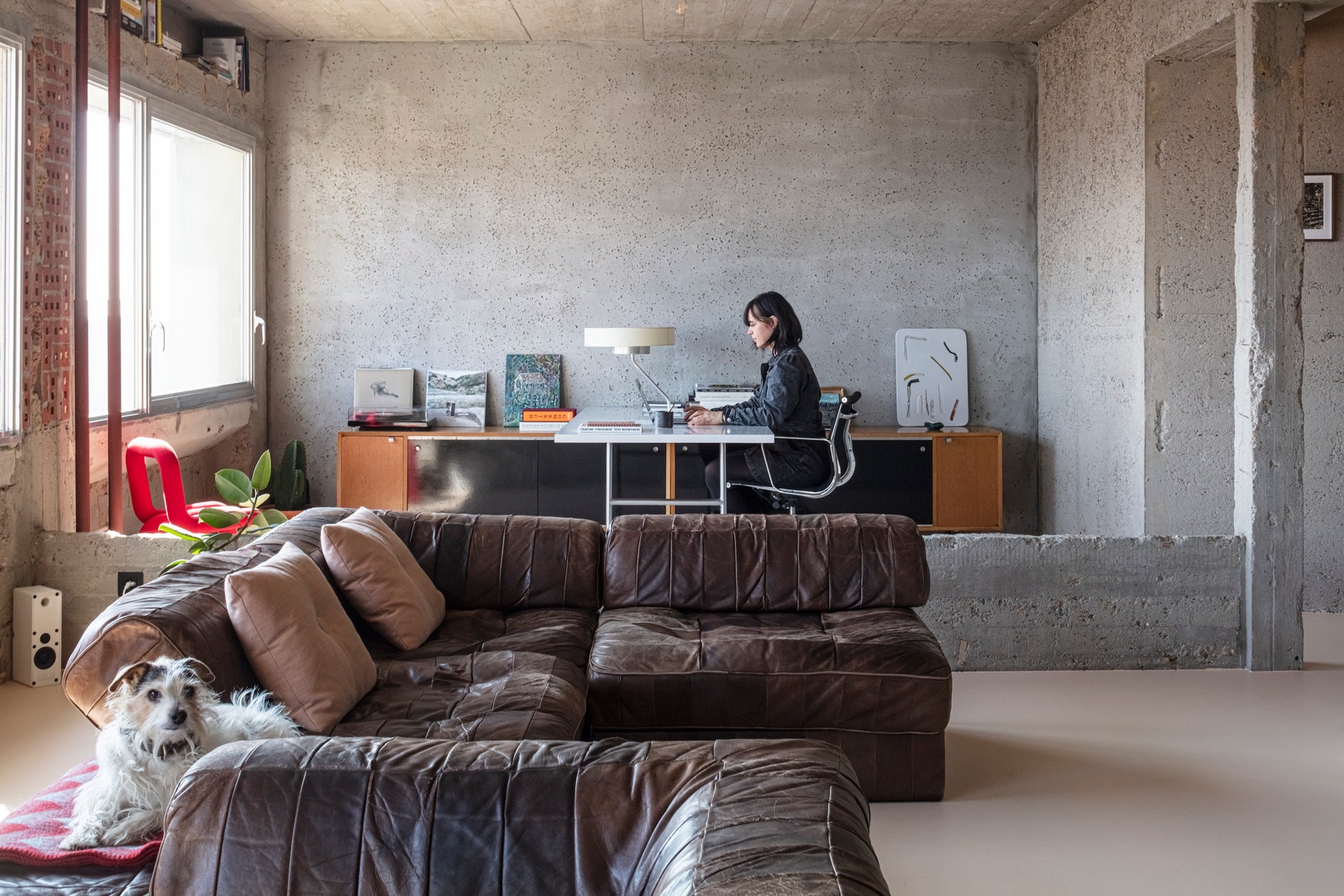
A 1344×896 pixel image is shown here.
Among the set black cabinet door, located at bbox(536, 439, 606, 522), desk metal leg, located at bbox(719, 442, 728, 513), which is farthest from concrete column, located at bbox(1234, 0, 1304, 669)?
black cabinet door, located at bbox(536, 439, 606, 522)

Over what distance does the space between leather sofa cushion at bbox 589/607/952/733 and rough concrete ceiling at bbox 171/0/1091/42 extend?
4.26 m

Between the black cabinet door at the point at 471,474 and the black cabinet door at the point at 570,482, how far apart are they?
2.1 inches

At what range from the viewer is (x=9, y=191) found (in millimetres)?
4855

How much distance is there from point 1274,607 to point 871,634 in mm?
2278

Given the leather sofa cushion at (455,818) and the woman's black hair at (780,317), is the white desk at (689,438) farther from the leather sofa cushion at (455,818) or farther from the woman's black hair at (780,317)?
the leather sofa cushion at (455,818)

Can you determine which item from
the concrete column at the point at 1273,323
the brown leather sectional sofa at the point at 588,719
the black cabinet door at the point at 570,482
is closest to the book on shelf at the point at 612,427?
the black cabinet door at the point at 570,482

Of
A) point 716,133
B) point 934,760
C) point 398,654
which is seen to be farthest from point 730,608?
point 716,133

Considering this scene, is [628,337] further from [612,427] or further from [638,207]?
[638,207]

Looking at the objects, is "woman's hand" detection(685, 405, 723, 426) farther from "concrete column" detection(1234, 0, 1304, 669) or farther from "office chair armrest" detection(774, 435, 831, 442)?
"concrete column" detection(1234, 0, 1304, 669)

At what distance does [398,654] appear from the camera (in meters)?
3.60

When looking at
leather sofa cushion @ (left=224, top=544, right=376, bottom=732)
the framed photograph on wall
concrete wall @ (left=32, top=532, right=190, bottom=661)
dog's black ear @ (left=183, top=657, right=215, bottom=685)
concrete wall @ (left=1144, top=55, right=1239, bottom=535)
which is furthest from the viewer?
the framed photograph on wall

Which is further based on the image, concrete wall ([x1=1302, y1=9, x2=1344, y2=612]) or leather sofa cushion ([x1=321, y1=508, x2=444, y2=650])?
concrete wall ([x1=1302, y1=9, x2=1344, y2=612])

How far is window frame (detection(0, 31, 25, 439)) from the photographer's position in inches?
191

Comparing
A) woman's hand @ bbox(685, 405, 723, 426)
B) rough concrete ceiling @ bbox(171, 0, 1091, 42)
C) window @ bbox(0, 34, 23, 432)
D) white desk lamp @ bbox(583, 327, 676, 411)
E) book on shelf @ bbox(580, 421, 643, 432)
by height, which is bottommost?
book on shelf @ bbox(580, 421, 643, 432)
